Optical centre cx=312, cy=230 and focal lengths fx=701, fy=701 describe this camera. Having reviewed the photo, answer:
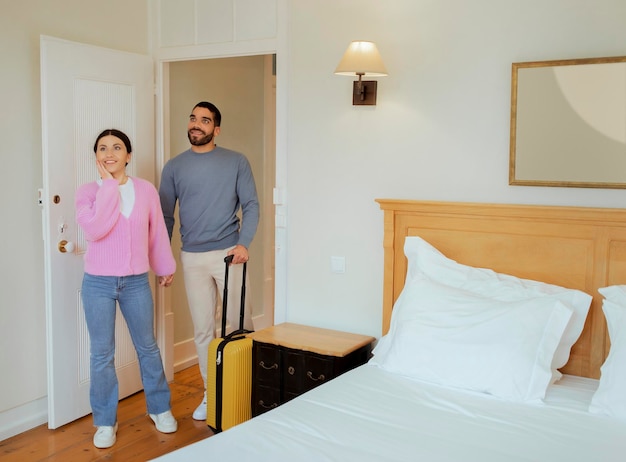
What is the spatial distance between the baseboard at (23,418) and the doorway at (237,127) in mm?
990

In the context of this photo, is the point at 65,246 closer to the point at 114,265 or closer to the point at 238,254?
the point at 114,265

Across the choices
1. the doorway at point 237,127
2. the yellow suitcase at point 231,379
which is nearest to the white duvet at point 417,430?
the yellow suitcase at point 231,379

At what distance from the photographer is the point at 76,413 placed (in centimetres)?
370

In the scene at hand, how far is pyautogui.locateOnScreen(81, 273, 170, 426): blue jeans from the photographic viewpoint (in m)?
3.38

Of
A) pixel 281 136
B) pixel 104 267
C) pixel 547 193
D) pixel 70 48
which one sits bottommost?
pixel 104 267

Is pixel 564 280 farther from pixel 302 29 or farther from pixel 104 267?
pixel 104 267

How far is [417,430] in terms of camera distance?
2252mm

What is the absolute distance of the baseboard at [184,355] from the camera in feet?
15.0

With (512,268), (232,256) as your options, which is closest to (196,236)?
(232,256)

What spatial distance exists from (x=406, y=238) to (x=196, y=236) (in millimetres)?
1194

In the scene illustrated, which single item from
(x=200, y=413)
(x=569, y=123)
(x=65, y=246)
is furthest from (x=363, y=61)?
(x=200, y=413)

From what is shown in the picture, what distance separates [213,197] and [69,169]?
2.43ft

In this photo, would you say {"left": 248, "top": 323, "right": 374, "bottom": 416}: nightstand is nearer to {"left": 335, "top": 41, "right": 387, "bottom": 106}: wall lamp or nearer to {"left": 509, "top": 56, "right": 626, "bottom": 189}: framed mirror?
{"left": 509, "top": 56, "right": 626, "bottom": 189}: framed mirror

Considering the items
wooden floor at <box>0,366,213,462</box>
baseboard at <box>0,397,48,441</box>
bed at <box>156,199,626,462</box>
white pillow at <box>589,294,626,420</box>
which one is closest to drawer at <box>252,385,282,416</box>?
wooden floor at <box>0,366,213,462</box>
